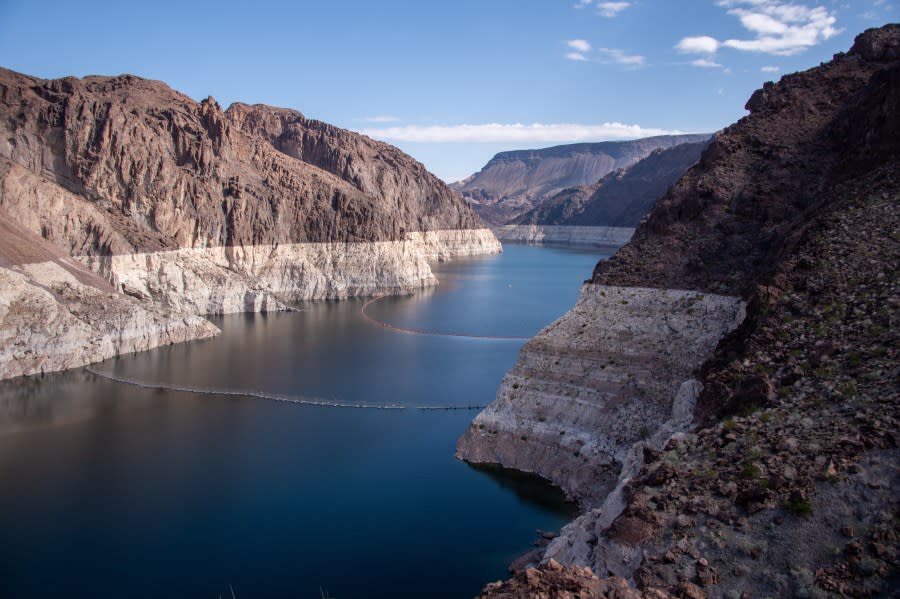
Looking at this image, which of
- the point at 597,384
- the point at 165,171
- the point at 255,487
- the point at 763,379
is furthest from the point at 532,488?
the point at 165,171

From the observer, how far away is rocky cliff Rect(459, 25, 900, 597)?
48.4ft

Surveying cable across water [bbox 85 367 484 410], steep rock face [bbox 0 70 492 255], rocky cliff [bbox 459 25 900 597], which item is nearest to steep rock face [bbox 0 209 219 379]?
cable across water [bbox 85 367 484 410]

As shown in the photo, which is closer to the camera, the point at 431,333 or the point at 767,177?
the point at 767,177

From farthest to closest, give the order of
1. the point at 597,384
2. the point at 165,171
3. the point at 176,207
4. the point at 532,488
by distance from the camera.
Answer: the point at 176,207 < the point at 165,171 < the point at 597,384 < the point at 532,488

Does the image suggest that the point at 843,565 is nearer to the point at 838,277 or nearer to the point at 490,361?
the point at 838,277

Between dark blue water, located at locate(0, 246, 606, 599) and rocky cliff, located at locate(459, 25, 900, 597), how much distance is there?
3978mm

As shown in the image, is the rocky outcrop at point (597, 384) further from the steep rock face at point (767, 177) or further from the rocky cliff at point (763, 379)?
the steep rock face at point (767, 177)

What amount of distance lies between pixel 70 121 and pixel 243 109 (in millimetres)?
77063

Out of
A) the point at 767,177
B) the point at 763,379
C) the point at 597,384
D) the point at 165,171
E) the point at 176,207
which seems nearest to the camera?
the point at 763,379

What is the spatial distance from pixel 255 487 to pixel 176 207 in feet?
169

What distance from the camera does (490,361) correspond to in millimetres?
54281

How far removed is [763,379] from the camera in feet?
64.8

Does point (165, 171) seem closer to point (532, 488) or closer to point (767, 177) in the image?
point (532, 488)

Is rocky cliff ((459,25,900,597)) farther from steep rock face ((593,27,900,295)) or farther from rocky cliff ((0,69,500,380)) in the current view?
rocky cliff ((0,69,500,380))
